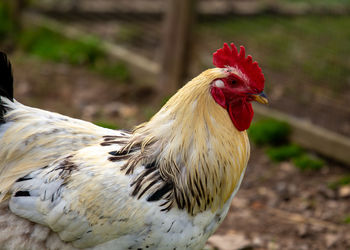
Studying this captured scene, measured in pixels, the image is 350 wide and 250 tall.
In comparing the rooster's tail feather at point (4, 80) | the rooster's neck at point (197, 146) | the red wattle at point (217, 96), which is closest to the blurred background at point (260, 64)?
the rooster's neck at point (197, 146)

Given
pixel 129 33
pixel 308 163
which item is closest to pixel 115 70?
pixel 129 33

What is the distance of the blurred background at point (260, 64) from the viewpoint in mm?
5207

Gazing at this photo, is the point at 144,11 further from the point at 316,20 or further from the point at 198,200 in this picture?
the point at 198,200

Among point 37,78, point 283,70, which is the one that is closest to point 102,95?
point 37,78

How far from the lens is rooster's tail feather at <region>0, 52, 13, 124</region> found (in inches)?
132

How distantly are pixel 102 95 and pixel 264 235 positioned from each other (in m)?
3.76

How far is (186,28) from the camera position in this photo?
6988mm

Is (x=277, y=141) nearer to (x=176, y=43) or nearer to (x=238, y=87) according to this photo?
(x=176, y=43)

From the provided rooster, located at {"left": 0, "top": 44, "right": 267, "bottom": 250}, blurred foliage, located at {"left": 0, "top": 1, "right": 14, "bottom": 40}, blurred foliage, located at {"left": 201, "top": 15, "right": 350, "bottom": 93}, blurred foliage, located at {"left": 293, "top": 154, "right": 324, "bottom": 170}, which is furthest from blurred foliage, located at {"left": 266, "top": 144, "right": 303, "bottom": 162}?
blurred foliage, located at {"left": 0, "top": 1, "right": 14, "bottom": 40}

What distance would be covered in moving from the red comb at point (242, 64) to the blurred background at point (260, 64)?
1815mm

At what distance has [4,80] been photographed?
341cm

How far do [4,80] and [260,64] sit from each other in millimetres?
4713

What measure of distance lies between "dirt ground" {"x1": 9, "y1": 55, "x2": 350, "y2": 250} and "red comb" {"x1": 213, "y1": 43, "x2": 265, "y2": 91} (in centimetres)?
181

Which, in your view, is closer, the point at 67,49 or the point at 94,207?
the point at 94,207
